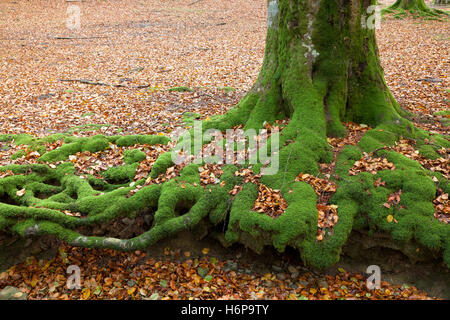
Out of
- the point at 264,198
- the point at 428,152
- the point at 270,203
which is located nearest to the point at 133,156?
the point at 264,198

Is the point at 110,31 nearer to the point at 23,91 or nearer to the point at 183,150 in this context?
the point at 23,91

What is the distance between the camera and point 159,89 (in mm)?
11234

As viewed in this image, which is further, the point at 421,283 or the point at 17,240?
the point at 17,240

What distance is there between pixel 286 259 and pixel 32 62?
53.0 feet

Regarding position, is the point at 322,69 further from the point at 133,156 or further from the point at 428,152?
the point at 133,156

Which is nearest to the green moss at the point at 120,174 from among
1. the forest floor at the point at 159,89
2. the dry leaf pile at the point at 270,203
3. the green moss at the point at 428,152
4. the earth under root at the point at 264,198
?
the earth under root at the point at 264,198

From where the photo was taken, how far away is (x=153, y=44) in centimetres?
1798

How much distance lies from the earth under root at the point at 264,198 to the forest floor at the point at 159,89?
0.23 meters

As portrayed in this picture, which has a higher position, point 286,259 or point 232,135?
point 232,135

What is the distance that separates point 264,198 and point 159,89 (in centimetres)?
786

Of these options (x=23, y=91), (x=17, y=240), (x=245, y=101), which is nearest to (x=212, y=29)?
(x=23, y=91)

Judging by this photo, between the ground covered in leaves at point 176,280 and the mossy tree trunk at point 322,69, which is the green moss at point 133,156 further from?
the mossy tree trunk at point 322,69

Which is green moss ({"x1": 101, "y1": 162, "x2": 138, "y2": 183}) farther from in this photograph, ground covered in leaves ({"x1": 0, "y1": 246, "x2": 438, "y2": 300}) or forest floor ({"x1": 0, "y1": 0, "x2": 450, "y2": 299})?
ground covered in leaves ({"x1": 0, "y1": 246, "x2": 438, "y2": 300})

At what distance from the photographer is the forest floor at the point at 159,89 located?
4.54 m
